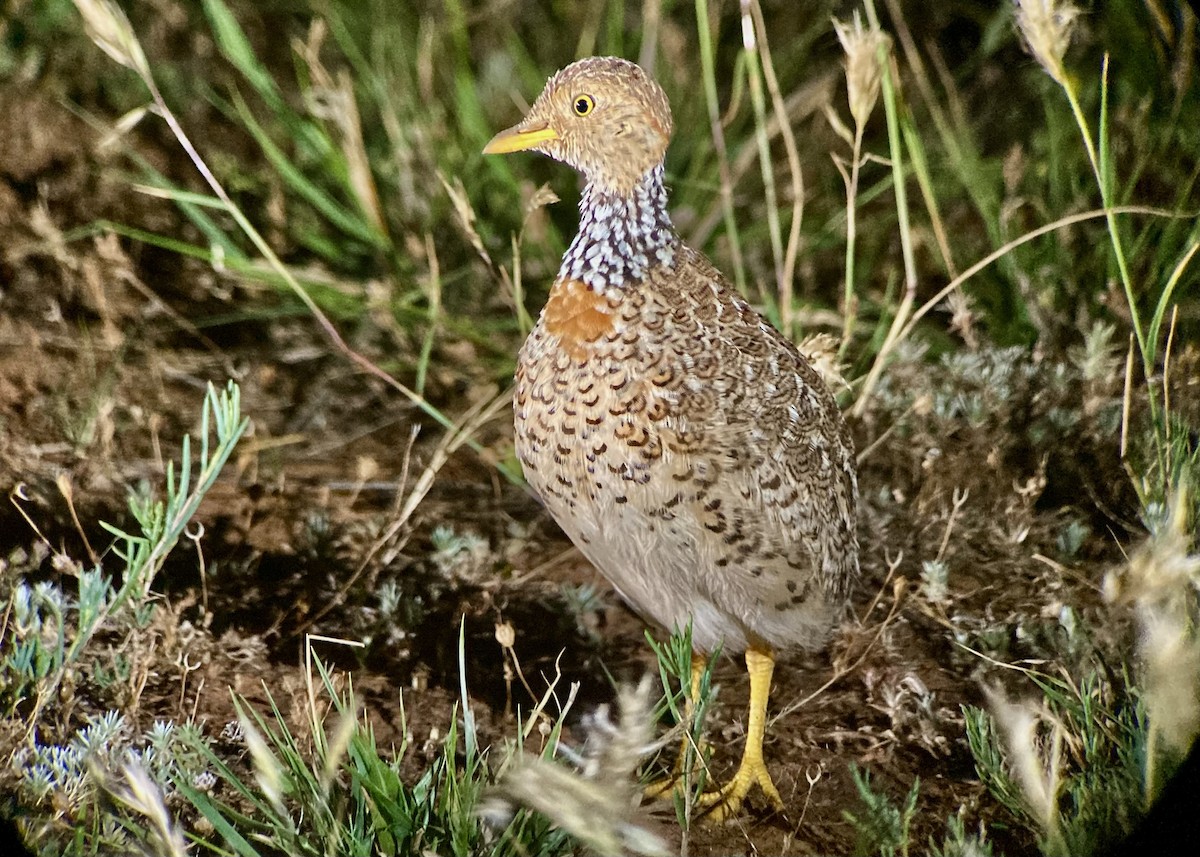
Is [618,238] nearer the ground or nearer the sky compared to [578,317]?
nearer the sky

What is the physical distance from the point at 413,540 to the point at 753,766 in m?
1.15

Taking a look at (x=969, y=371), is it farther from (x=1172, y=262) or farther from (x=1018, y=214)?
(x=1018, y=214)

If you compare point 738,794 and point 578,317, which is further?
point 738,794

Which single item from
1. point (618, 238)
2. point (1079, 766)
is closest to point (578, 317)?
point (618, 238)

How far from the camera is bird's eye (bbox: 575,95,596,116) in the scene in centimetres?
234

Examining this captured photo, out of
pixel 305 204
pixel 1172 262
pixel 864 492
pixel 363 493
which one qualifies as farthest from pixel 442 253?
pixel 1172 262

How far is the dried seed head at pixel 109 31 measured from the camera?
2352mm

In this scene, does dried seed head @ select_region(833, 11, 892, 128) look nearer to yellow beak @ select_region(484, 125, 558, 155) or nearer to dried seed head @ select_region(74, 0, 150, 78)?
yellow beak @ select_region(484, 125, 558, 155)

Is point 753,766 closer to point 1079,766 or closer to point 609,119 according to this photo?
point 1079,766

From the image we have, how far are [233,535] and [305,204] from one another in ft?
4.49

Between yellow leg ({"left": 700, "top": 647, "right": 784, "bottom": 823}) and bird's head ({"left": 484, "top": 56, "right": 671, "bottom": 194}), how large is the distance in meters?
0.99

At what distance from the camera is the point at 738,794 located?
2.49 meters

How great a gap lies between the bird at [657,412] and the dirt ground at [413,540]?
37 centimetres

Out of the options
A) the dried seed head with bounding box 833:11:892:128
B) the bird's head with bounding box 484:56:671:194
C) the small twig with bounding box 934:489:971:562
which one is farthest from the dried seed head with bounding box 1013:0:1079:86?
the small twig with bounding box 934:489:971:562
